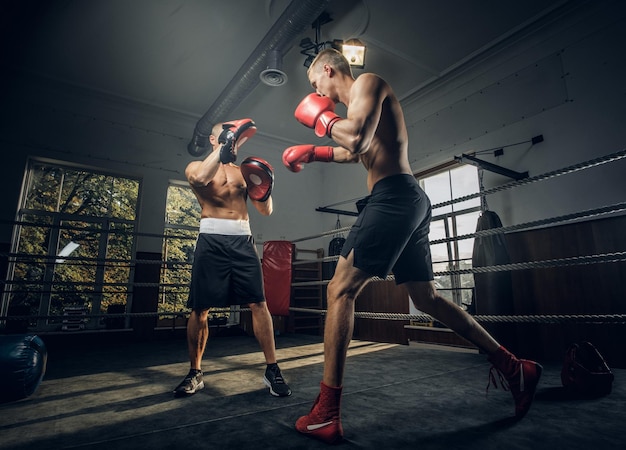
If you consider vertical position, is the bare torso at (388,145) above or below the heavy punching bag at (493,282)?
above

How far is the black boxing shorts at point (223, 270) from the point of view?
1.83 metres

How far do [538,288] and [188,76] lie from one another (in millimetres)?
4698

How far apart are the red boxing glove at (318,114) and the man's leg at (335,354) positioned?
52cm

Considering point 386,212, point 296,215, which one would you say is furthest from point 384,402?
point 296,215

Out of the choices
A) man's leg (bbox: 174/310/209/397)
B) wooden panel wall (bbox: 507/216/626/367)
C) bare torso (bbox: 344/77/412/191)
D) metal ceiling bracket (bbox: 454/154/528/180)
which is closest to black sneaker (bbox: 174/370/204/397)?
man's leg (bbox: 174/310/209/397)

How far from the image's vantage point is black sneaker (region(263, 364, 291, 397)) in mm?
1498

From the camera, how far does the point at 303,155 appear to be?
1536 millimetres

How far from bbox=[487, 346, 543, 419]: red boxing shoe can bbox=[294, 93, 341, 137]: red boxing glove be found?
3.49 ft

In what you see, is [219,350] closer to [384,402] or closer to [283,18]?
[384,402]

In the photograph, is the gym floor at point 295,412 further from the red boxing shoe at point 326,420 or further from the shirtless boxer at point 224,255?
the shirtless boxer at point 224,255

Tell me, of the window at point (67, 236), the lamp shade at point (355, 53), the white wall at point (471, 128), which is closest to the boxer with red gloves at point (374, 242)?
the lamp shade at point (355, 53)

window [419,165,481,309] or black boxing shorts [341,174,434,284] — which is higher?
window [419,165,481,309]

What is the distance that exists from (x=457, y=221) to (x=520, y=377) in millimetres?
3453

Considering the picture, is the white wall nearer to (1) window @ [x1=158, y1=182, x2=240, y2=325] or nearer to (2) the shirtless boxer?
(1) window @ [x1=158, y1=182, x2=240, y2=325]
